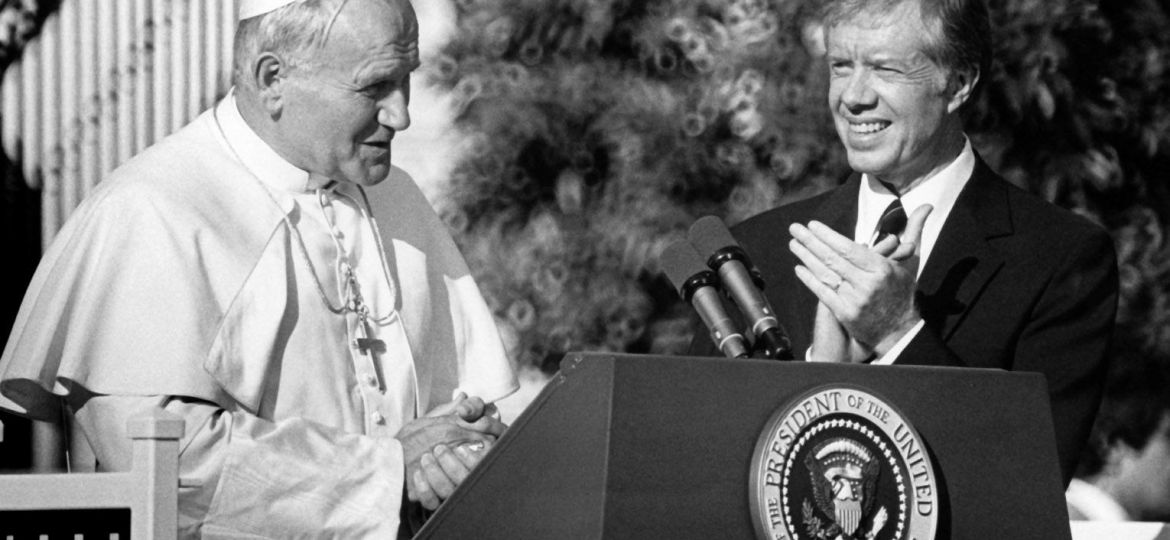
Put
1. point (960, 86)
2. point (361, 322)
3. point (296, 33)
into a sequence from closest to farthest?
point (296, 33)
point (361, 322)
point (960, 86)

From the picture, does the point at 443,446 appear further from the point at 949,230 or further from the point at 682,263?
the point at 949,230

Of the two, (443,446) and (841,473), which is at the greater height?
(841,473)

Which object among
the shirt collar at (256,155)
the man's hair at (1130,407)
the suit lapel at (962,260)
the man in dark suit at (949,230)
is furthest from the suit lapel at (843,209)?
the man's hair at (1130,407)

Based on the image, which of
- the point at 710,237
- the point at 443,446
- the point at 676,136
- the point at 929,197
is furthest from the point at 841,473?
the point at 676,136

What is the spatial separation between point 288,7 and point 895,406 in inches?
58.5

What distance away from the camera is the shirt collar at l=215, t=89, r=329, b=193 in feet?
11.2

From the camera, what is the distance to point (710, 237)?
2754 mm

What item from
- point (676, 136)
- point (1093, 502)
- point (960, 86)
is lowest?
point (1093, 502)

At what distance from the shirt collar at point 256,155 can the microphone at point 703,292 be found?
38.8 inches

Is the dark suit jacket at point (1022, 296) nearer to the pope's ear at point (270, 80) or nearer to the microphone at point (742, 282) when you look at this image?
the microphone at point (742, 282)

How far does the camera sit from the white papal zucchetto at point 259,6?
11.0 feet

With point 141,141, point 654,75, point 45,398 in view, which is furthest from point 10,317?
point 654,75

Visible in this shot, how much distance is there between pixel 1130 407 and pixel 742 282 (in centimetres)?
368

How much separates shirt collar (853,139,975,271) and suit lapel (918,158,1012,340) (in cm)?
3
